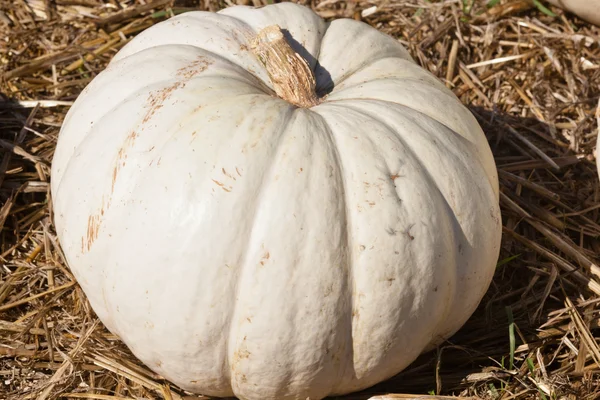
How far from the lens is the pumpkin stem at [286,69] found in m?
2.62

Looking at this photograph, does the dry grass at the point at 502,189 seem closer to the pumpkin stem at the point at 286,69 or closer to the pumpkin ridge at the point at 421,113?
the pumpkin ridge at the point at 421,113

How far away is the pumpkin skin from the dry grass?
1.13 feet

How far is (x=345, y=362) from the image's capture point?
2393 millimetres

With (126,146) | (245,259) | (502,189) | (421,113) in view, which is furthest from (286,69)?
(502,189)

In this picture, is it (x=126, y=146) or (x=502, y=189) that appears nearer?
(x=126, y=146)

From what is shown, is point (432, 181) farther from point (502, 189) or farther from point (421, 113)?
point (502, 189)

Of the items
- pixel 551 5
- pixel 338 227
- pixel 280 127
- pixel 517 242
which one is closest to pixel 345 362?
pixel 338 227

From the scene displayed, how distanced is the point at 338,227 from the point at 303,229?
0.12 m

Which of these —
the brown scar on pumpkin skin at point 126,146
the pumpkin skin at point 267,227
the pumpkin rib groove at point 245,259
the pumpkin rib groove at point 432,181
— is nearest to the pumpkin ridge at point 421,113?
the pumpkin skin at point 267,227

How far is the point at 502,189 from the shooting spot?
3.59 meters

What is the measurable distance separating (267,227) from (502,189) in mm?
1774

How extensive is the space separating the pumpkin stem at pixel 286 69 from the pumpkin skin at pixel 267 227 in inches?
3.3

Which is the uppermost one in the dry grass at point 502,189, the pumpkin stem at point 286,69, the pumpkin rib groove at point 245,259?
the pumpkin stem at point 286,69

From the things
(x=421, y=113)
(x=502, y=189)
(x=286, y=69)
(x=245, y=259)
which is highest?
(x=286, y=69)
